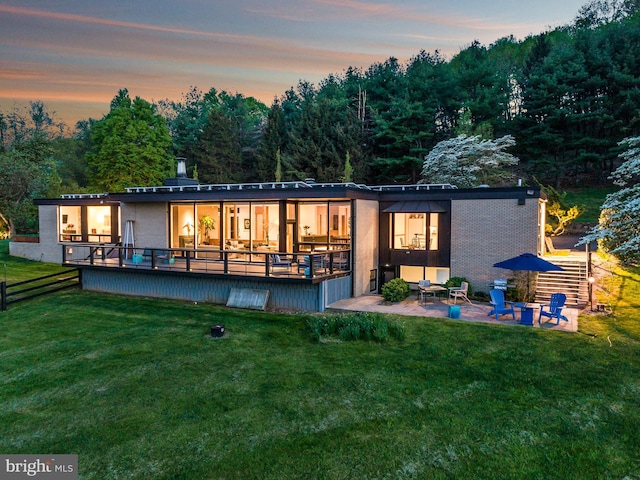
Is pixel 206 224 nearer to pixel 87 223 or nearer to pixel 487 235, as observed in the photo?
pixel 87 223

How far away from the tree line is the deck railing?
16.8 metres

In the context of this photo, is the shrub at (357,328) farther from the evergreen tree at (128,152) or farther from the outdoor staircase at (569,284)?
the evergreen tree at (128,152)

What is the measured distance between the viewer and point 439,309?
43.6ft

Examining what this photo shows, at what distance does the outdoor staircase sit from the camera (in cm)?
1440

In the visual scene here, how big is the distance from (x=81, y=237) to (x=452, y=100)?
104 feet

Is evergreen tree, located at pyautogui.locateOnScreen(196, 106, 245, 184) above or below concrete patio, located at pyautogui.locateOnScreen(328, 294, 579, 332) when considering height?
above

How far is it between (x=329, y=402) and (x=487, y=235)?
9954mm

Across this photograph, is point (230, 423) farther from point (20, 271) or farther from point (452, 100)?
point (452, 100)

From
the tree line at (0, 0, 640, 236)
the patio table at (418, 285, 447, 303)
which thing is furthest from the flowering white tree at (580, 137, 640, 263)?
the tree line at (0, 0, 640, 236)

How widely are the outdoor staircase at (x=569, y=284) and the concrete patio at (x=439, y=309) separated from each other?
3.68 ft

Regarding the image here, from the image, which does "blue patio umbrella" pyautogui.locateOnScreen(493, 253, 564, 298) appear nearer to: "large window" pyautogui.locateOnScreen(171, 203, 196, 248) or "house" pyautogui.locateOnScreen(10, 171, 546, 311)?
"house" pyautogui.locateOnScreen(10, 171, 546, 311)

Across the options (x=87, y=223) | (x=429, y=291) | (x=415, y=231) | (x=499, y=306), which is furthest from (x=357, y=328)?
(x=87, y=223)

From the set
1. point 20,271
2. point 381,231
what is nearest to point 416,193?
point 381,231

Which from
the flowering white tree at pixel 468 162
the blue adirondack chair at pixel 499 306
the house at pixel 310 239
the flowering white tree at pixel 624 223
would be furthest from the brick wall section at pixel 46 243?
the flowering white tree at pixel 624 223
